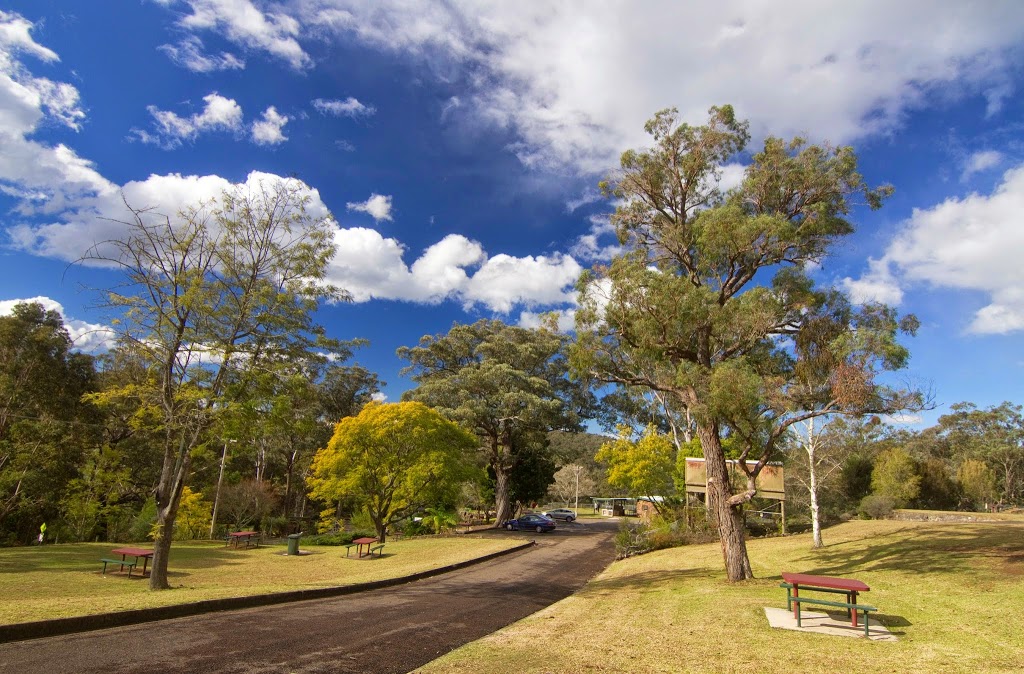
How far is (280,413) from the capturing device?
12.0 metres

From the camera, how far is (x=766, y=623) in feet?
26.2

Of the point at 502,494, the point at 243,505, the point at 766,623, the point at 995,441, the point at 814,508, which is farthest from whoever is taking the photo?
the point at 995,441

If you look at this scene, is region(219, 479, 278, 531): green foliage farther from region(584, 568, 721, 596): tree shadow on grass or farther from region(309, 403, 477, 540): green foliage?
region(584, 568, 721, 596): tree shadow on grass

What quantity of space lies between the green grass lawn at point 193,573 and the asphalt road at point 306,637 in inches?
35.2

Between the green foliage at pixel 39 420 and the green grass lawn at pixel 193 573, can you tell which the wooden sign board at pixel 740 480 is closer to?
the green grass lawn at pixel 193 573

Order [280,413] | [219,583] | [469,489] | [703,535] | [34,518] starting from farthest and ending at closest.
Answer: [469,489], [34,518], [703,535], [219,583], [280,413]

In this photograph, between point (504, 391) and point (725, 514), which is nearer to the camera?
point (725, 514)

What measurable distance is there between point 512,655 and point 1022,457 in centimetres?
6416

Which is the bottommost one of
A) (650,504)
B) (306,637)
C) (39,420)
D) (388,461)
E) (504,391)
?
(650,504)

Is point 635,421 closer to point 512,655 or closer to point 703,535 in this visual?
point 703,535

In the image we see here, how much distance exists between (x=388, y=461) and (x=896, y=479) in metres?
30.0

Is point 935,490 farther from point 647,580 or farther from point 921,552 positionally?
point 647,580

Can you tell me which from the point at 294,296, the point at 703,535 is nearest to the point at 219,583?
the point at 294,296

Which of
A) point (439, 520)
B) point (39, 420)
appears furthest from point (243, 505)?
point (439, 520)
